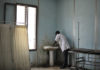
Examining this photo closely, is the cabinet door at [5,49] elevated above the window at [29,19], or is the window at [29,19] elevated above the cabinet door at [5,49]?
the window at [29,19]

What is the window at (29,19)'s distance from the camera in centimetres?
672

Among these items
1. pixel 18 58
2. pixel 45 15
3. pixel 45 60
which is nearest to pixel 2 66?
pixel 18 58

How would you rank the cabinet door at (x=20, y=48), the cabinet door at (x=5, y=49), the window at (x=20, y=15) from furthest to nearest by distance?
1. the window at (x=20, y=15)
2. the cabinet door at (x=20, y=48)
3. the cabinet door at (x=5, y=49)

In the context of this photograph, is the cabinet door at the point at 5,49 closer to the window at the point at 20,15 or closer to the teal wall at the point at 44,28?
the window at the point at 20,15

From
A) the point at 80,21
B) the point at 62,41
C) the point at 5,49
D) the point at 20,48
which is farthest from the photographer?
the point at 62,41

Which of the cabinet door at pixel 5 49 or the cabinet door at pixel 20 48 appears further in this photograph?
the cabinet door at pixel 20 48

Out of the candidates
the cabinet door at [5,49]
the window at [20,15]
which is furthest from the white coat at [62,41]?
the cabinet door at [5,49]

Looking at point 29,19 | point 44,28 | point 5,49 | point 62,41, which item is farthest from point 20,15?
point 5,49

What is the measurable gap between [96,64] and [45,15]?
3.26 metres

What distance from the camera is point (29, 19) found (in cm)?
704

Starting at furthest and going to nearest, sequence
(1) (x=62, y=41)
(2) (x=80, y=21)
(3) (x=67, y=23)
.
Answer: (3) (x=67, y=23) → (1) (x=62, y=41) → (2) (x=80, y=21)

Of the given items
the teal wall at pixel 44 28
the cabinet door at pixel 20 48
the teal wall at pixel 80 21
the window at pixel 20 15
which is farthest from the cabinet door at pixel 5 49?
the teal wall at pixel 80 21

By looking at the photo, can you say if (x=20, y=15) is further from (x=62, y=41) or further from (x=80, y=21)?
(x=80, y=21)

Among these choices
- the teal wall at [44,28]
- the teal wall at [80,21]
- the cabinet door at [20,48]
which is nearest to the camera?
the cabinet door at [20,48]
